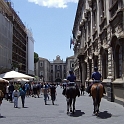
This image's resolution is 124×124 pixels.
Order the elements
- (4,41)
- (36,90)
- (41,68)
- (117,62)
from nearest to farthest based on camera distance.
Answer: (117,62)
(36,90)
(4,41)
(41,68)

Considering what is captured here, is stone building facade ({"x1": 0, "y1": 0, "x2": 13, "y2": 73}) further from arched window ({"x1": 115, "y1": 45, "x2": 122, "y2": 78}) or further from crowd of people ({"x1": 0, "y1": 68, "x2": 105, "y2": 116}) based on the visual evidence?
arched window ({"x1": 115, "y1": 45, "x2": 122, "y2": 78})

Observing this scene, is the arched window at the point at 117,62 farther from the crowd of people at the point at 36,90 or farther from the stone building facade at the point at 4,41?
the stone building facade at the point at 4,41

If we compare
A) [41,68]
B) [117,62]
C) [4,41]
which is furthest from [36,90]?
[41,68]

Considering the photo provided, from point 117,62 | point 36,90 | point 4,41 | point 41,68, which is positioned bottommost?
point 36,90

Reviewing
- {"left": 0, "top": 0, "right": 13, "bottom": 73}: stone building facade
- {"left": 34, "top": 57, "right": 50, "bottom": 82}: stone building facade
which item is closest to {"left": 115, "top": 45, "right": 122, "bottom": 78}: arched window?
{"left": 0, "top": 0, "right": 13, "bottom": 73}: stone building facade

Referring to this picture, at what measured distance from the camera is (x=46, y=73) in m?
147

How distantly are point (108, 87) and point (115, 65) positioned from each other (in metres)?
1.96

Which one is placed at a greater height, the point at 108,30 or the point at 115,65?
the point at 108,30

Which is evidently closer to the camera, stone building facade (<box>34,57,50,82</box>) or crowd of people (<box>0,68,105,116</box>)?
crowd of people (<box>0,68,105,116</box>)

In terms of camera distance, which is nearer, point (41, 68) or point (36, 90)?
point (36, 90)

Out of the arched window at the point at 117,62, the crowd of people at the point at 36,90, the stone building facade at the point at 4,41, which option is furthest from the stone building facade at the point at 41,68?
the arched window at the point at 117,62

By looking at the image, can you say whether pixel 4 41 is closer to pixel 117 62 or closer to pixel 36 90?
pixel 36 90

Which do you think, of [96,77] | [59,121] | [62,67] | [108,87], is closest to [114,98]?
[108,87]

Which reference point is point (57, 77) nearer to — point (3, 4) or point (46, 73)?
point (46, 73)
